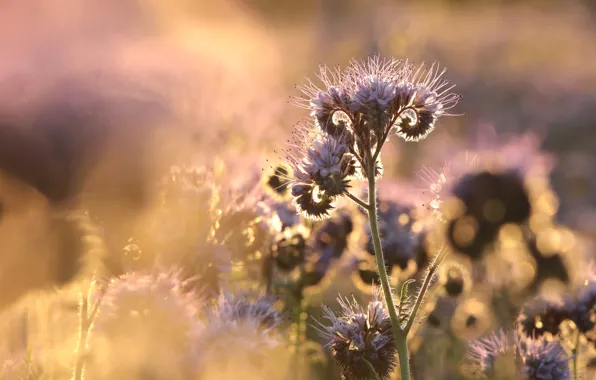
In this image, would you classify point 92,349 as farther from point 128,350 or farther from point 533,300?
point 533,300

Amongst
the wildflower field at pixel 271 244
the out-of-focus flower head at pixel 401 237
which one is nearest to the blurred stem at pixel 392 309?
the wildflower field at pixel 271 244

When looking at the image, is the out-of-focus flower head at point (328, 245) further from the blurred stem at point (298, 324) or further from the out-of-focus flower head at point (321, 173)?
the out-of-focus flower head at point (321, 173)

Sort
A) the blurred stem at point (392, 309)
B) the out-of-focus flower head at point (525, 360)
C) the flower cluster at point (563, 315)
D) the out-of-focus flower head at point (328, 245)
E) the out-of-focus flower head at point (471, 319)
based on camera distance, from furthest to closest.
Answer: the out-of-focus flower head at point (471, 319) → the out-of-focus flower head at point (328, 245) → the flower cluster at point (563, 315) → the out-of-focus flower head at point (525, 360) → the blurred stem at point (392, 309)

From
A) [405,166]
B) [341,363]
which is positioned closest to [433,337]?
[341,363]

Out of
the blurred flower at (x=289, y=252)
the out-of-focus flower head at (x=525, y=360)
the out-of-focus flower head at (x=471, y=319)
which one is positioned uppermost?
the blurred flower at (x=289, y=252)

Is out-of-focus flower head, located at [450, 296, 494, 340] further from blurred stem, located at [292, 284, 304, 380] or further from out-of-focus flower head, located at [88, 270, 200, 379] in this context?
out-of-focus flower head, located at [88, 270, 200, 379]

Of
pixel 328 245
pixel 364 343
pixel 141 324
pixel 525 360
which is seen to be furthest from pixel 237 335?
pixel 328 245

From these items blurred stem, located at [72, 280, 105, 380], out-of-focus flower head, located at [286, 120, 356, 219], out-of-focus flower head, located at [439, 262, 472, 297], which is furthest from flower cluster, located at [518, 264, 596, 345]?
blurred stem, located at [72, 280, 105, 380]

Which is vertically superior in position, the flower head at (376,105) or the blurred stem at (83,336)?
the flower head at (376,105)
